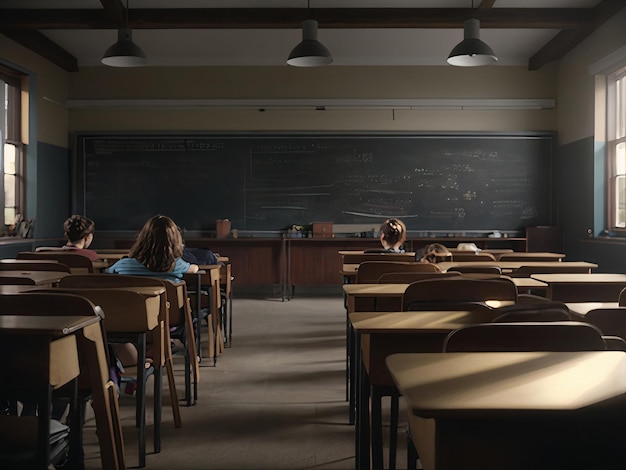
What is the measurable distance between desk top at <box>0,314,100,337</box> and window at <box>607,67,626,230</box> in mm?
7169

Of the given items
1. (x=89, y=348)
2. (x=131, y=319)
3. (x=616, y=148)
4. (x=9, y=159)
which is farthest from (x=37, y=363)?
(x=616, y=148)

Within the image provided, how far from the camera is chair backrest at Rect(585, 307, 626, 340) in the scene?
2.13 metres

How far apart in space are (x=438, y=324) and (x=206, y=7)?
252 inches

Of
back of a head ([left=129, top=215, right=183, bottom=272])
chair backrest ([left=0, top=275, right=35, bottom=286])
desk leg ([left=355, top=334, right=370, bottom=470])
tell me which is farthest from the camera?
back of a head ([left=129, top=215, right=183, bottom=272])

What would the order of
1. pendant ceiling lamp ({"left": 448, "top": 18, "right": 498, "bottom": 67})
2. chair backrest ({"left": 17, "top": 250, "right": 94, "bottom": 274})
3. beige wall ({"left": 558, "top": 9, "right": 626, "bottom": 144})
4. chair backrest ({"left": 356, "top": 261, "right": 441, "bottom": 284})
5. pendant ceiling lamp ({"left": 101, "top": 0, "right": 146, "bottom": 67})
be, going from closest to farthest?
chair backrest ({"left": 356, "top": 261, "right": 441, "bottom": 284})
chair backrest ({"left": 17, "top": 250, "right": 94, "bottom": 274})
pendant ceiling lamp ({"left": 448, "top": 18, "right": 498, "bottom": 67})
pendant ceiling lamp ({"left": 101, "top": 0, "right": 146, "bottom": 67})
beige wall ({"left": 558, "top": 9, "right": 626, "bottom": 144})

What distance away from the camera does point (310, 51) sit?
19.5ft

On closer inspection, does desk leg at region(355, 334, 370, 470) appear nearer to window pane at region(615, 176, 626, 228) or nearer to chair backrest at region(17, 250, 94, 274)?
chair backrest at region(17, 250, 94, 274)

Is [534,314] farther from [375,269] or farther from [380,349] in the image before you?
[375,269]

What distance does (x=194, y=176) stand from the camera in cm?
900

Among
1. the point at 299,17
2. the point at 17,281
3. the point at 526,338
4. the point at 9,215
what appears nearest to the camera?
the point at 526,338

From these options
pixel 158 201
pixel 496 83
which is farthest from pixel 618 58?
pixel 158 201

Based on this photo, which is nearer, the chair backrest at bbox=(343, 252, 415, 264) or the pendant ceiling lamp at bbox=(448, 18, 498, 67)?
the chair backrest at bbox=(343, 252, 415, 264)

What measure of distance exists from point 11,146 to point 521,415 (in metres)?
8.26

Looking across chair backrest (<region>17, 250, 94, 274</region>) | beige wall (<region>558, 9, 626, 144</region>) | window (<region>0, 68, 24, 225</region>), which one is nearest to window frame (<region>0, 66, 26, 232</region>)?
window (<region>0, 68, 24, 225</region>)
